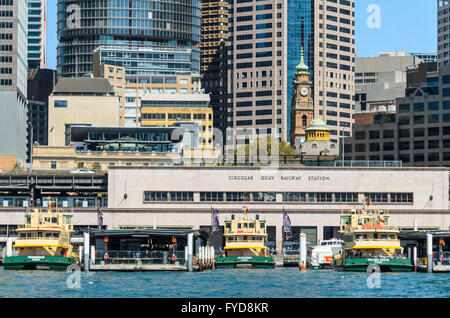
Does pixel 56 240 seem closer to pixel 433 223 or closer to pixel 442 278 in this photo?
pixel 442 278

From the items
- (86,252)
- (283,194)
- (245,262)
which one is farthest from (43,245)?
(283,194)

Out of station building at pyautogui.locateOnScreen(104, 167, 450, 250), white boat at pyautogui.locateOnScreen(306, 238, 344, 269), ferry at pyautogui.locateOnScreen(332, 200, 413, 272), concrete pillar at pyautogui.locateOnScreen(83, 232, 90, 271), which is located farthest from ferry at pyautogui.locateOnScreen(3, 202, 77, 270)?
station building at pyautogui.locateOnScreen(104, 167, 450, 250)

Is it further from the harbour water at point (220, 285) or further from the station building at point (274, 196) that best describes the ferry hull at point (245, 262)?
the station building at point (274, 196)

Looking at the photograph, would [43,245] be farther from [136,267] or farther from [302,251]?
[302,251]

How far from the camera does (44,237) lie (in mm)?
111562

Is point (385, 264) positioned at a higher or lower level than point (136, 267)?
higher

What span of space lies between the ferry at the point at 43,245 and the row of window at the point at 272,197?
42133mm

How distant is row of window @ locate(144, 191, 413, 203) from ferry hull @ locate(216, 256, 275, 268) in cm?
4234

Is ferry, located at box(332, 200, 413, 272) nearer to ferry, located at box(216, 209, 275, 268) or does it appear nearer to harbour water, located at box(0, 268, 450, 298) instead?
harbour water, located at box(0, 268, 450, 298)

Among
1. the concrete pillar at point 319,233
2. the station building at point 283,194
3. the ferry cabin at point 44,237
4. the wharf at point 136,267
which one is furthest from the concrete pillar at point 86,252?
the concrete pillar at point 319,233

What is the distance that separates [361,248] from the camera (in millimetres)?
107625

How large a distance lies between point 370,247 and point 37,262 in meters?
36.7

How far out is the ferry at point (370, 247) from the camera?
105 m
